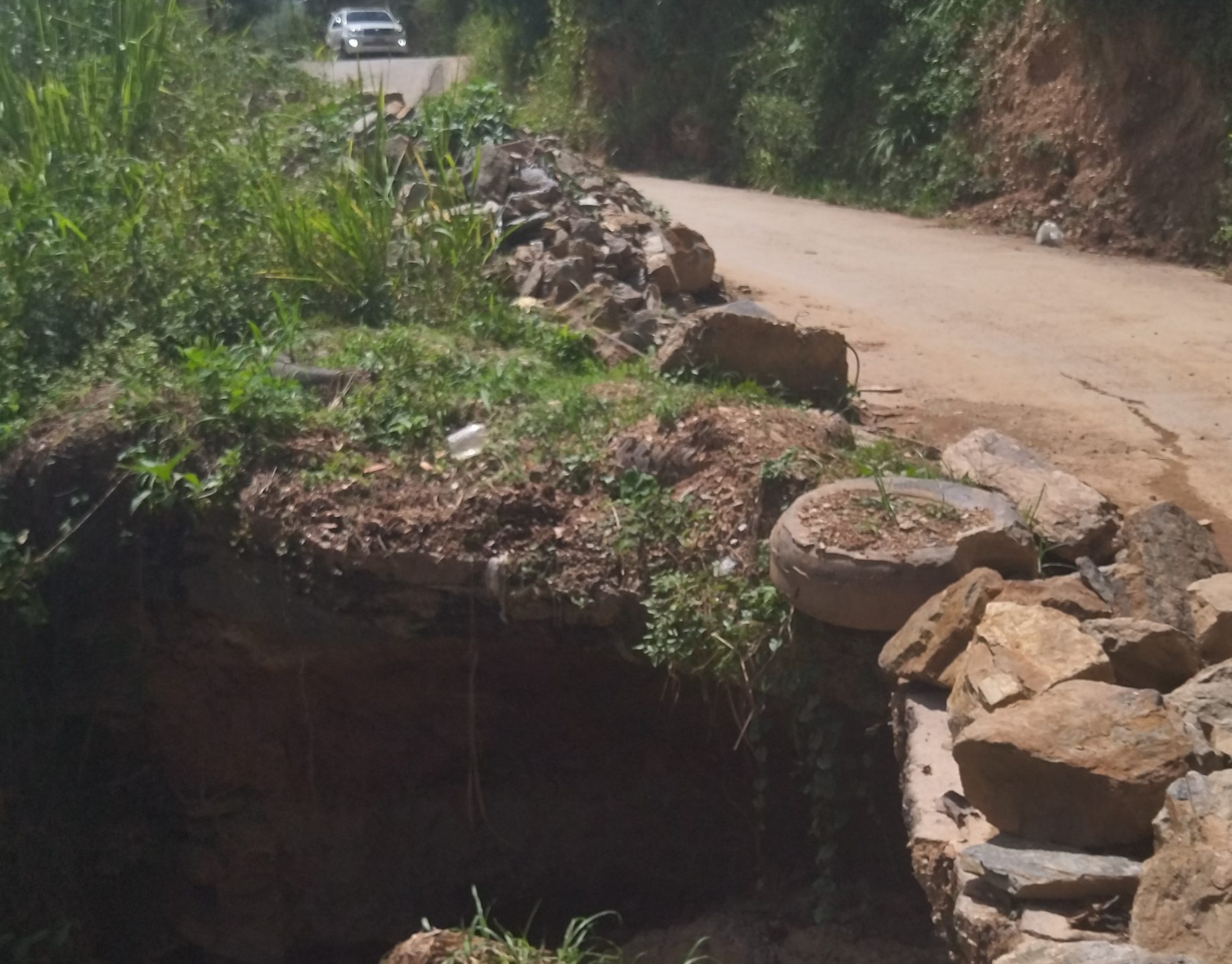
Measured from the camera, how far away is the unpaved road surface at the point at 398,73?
31.2 feet

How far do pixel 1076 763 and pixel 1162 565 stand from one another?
127cm

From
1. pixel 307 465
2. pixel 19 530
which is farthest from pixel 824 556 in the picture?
pixel 19 530

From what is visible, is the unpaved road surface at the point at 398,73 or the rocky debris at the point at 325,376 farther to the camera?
the unpaved road surface at the point at 398,73

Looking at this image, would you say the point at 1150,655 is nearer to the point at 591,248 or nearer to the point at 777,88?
the point at 591,248

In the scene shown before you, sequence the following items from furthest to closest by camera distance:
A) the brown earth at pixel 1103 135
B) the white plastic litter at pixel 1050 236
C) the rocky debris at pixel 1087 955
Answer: the white plastic litter at pixel 1050 236 < the brown earth at pixel 1103 135 < the rocky debris at pixel 1087 955

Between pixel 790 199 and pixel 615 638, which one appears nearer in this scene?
→ pixel 615 638

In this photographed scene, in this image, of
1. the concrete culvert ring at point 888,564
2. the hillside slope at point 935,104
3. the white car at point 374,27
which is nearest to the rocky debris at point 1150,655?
the concrete culvert ring at point 888,564

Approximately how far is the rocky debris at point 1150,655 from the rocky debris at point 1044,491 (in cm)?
86

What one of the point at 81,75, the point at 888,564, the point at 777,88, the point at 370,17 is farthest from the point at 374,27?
the point at 888,564

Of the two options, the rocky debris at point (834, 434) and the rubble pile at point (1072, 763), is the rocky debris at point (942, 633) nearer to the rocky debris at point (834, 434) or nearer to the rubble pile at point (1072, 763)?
the rubble pile at point (1072, 763)

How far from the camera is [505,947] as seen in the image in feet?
13.4

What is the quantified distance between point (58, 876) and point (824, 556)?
3.56m

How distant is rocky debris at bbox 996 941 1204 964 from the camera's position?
222 cm

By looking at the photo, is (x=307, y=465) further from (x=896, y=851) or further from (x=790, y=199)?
(x=790, y=199)
